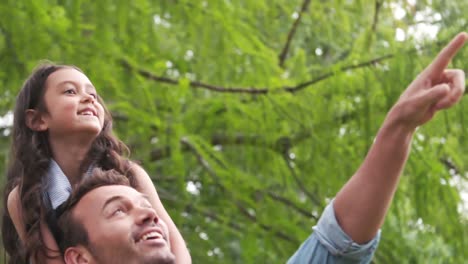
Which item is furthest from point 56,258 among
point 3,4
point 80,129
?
point 3,4

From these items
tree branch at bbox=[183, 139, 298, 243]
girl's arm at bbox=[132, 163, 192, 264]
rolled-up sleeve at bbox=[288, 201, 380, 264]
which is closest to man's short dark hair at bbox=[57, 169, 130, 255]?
girl's arm at bbox=[132, 163, 192, 264]

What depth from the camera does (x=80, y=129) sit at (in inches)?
63.8

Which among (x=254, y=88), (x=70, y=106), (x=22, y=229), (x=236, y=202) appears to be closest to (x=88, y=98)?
(x=70, y=106)

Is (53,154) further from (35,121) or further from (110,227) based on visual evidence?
(110,227)

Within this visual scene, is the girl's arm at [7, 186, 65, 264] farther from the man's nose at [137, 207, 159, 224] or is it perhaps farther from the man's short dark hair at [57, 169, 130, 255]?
the man's nose at [137, 207, 159, 224]

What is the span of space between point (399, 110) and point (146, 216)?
369 millimetres

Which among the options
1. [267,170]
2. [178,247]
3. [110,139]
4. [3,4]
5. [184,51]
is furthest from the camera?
[184,51]

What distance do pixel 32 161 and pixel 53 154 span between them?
0.04 meters

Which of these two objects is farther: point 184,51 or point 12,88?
point 184,51

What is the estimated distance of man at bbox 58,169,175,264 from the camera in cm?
140

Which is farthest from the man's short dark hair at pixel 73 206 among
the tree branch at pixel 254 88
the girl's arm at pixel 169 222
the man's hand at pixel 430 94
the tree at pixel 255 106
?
the tree branch at pixel 254 88

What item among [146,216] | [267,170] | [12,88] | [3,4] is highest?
[146,216]

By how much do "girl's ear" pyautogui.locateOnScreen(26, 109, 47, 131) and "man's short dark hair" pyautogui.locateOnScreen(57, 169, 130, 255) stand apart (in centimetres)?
16

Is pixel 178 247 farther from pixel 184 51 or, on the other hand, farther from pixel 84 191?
pixel 184 51
